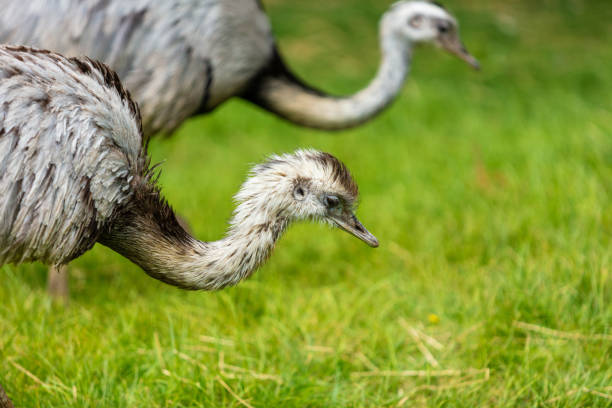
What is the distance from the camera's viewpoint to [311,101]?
4121 millimetres

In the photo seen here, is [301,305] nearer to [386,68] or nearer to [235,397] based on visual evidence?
[235,397]

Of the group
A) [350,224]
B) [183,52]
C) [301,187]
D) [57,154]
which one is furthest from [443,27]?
[57,154]

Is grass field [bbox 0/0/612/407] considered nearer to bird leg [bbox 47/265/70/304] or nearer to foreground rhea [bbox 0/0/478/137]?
bird leg [bbox 47/265/70/304]

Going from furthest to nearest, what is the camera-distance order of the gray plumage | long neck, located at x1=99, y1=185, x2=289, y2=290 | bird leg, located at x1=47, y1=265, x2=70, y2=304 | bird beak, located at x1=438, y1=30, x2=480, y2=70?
bird beak, located at x1=438, y1=30, x2=480, y2=70, bird leg, located at x1=47, y1=265, x2=70, y2=304, long neck, located at x1=99, y1=185, x2=289, y2=290, the gray plumage

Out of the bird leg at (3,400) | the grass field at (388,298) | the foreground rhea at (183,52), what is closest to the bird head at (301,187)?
the grass field at (388,298)

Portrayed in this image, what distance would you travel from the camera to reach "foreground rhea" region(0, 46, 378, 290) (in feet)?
7.09

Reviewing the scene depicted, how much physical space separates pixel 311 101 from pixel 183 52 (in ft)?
2.93

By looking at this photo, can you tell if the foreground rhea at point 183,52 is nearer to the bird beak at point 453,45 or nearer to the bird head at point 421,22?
the bird head at point 421,22

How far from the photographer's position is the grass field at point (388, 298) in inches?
106

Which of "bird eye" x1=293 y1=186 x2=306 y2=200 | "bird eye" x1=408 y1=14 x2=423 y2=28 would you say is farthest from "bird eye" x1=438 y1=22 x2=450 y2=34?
"bird eye" x1=293 y1=186 x2=306 y2=200

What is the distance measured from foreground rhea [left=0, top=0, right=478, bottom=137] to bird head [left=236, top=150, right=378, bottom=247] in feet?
3.59

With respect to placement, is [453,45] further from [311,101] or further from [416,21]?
[311,101]

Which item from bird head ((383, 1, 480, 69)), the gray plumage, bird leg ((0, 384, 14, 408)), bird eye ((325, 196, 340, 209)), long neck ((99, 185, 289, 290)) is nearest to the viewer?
the gray plumage

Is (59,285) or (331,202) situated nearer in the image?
(331,202)
